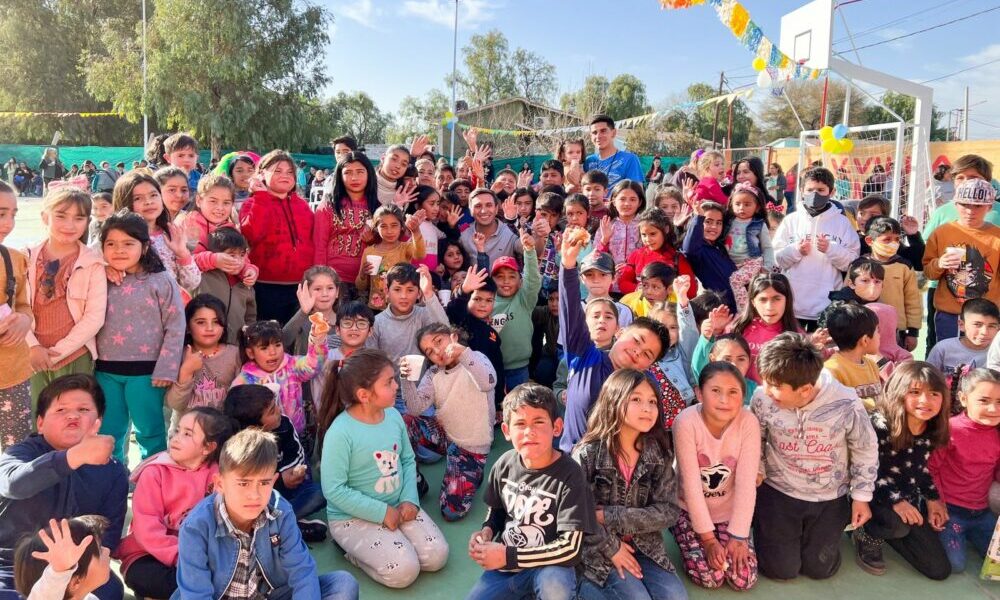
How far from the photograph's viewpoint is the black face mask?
436 cm

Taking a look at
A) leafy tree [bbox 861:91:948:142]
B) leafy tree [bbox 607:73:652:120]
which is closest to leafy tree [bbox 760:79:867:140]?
leafy tree [bbox 861:91:948:142]

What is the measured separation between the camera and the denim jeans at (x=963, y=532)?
287 centimetres

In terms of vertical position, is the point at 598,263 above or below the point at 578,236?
below

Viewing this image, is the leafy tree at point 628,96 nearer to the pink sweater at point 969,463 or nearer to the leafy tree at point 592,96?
the leafy tree at point 592,96

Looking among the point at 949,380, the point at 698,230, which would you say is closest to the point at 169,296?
the point at 698,230

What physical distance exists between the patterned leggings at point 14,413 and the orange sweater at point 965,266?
17.0 ft

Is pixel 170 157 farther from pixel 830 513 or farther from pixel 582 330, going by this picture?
pixel 830 513

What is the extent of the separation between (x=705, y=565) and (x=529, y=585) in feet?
2.60

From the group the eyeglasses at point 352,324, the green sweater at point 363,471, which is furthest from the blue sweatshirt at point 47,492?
the eyeglasses at point 352,324

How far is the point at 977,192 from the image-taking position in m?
4.07

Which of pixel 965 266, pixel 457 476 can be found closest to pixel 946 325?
pixel 965 266

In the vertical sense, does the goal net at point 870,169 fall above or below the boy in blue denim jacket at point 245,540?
above

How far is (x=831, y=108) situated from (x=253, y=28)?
30.9m

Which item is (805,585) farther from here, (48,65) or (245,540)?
(48,65)
